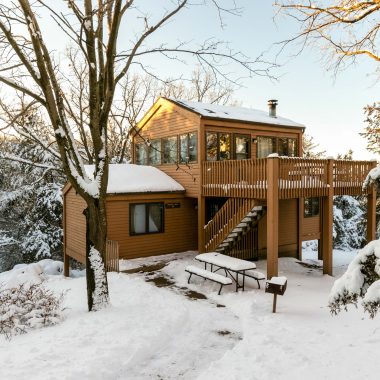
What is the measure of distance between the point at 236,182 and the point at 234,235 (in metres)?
2.39

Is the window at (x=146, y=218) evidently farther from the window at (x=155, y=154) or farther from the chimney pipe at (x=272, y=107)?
the chimney pipe at (x=272, y=107)

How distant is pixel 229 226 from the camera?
13.3m

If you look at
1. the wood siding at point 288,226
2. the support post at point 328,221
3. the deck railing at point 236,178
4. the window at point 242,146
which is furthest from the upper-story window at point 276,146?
the support post at point 328,221

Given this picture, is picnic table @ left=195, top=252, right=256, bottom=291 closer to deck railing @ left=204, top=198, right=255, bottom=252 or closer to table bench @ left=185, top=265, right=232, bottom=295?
table bench @ left=185, top=265, right=232, bottom=295

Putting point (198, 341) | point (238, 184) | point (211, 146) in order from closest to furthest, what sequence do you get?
point (198, 341), point (238, 184), point (211, 146)

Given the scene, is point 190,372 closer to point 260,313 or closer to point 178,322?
point 178,322

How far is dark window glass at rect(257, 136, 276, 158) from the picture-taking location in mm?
17438

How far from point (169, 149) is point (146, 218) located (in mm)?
4322

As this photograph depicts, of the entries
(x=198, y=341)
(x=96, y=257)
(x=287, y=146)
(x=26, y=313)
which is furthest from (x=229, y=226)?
(x=26, y=313)

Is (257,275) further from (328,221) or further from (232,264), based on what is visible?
(328,221)

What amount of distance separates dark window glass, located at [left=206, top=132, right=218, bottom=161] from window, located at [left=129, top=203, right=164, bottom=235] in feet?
10.4

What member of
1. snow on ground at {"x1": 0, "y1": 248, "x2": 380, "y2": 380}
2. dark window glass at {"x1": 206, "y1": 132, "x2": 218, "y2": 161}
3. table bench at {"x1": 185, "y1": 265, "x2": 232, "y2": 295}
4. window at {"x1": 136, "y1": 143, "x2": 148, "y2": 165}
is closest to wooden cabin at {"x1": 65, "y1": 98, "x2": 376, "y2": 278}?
dark window glass at {"x1": 206, "y1": 132, "x2": 218, "y2": 161}

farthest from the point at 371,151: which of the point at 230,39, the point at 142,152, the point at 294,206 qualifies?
the point at 230,39

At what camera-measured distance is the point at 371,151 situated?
75.8 ft
